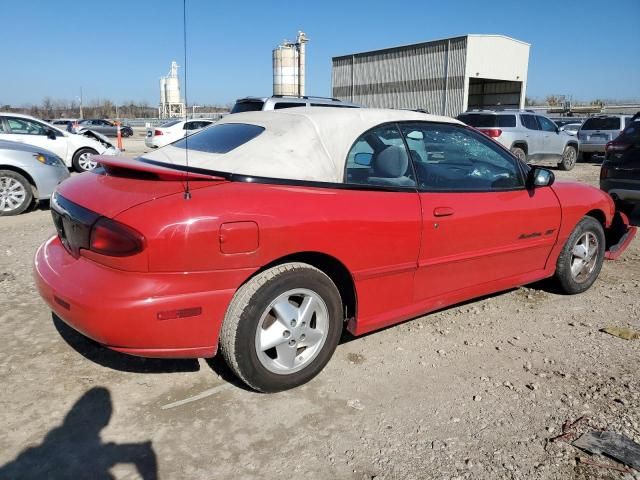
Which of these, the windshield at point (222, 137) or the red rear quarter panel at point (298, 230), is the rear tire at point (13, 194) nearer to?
the windshield at point (222, 137)

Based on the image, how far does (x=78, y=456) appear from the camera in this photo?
2273mm

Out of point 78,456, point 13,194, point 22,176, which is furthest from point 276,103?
point 78,456

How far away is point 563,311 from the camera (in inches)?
162

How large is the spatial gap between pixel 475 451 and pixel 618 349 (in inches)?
67.9

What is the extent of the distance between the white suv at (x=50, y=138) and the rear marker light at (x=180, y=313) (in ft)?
30.4

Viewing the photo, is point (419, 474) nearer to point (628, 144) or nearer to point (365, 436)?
point (365, 436)

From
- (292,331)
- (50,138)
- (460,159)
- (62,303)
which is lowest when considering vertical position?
(292,331)

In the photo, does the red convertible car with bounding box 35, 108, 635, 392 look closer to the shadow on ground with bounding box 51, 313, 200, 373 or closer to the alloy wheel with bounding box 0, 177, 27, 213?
the shadow on ground with bounding box 51, 313, 200, 373

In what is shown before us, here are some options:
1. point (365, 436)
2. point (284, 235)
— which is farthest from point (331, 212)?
point (365, 436)

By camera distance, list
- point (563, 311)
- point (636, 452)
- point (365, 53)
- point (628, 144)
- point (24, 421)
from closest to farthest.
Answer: point (636, 452) < point (24, 421) < point (563, 311) < point (628, 144) < point (365, 53)

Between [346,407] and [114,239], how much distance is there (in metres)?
1.48

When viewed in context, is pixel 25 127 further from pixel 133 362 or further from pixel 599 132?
pixel 599 132

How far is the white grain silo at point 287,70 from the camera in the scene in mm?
35219

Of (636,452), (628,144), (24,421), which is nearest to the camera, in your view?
(636,452)
